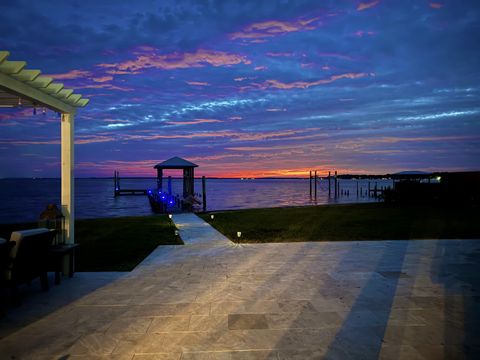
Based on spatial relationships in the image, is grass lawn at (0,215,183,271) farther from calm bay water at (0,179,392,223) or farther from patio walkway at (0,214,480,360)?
calm bay water at (0,179,392,223)

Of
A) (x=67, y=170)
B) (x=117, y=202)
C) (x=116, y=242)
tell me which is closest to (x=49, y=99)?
(x=67, y=170)

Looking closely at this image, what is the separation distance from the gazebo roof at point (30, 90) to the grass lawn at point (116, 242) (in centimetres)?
319

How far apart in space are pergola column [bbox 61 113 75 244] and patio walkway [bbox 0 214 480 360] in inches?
52.3

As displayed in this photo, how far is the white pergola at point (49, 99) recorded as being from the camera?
13.7 feet

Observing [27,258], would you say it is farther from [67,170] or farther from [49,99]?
[49,99]

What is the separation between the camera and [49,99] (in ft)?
16.8

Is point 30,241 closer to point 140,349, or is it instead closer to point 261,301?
point 140,349

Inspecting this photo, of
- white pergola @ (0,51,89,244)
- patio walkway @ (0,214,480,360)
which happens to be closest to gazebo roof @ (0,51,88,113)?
white pergola @ (0,51,89,244)

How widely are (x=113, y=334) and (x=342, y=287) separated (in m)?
3.34

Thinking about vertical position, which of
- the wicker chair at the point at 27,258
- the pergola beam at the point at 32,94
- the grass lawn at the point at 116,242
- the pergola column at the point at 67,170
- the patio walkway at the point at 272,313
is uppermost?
the pergola beam at the point at 32,94

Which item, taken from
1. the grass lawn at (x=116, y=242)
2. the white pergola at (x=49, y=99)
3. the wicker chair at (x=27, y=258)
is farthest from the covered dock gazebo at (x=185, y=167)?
the wicker chair at (x=27, y=258)

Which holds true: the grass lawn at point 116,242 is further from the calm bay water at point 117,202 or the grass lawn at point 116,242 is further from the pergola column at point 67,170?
the calm bay water at point 117,202

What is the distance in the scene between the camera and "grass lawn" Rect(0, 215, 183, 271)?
6855mm

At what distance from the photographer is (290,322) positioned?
12.3ft
